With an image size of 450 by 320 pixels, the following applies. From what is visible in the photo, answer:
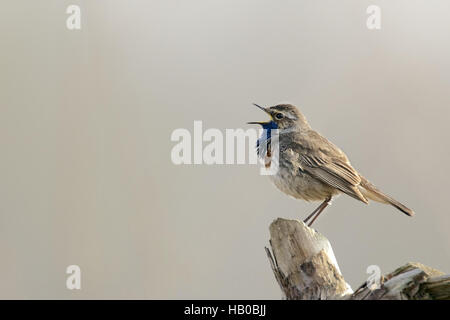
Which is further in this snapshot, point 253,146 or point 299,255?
point 253,146

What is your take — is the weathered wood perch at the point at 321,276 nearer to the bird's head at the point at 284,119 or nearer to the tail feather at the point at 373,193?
the tail feather at the point at 373,193

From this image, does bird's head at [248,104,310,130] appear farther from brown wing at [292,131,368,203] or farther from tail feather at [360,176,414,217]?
tail feather at [360,176,414,217]

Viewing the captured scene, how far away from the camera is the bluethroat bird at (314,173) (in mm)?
7598

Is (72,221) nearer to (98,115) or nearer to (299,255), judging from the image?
(98,115)

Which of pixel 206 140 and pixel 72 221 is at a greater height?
pixel 206 140

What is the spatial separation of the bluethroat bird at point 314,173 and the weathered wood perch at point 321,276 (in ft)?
6.13

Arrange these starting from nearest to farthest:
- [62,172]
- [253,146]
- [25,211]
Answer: [253,146], [25,211], [62,172]

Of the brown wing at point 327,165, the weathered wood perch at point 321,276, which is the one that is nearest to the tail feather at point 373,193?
the brown wing at point 327,165

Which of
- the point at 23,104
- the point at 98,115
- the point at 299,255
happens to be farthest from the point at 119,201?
the point at 299,255

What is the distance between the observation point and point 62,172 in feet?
37.2

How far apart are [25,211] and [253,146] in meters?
4.13
